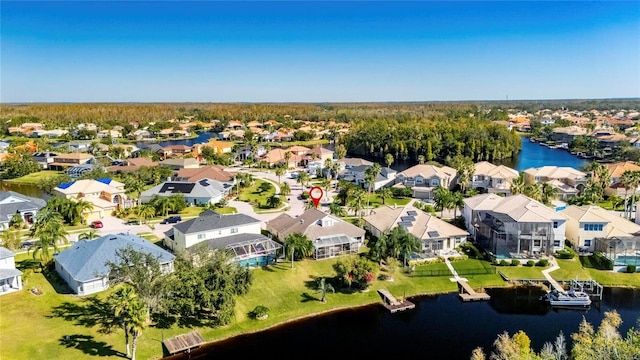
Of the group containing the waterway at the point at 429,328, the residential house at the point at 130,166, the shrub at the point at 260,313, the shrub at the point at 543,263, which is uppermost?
the residential house at the point at 130,166

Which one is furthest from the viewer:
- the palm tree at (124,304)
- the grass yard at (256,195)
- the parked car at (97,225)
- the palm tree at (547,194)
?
the grass yard at (256,195)

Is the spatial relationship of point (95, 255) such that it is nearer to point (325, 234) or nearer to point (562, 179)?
point (325, 234)

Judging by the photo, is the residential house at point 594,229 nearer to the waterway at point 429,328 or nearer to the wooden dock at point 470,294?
the waterway at point 429,328

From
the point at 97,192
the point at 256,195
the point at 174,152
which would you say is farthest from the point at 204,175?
the point at 174,152

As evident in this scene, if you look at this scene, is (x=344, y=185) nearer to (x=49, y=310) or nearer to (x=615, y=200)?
(x=615, y=200)

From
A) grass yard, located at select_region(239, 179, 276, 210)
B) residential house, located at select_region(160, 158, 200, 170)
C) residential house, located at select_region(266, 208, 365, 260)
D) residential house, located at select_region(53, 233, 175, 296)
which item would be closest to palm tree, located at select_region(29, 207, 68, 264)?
residential house, located at select_region(53, 233, 175, 296)

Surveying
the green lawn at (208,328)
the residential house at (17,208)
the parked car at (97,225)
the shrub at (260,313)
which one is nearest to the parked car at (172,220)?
the parked car at (97,225)

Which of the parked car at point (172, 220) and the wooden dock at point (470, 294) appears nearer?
the wooden dock at point (470, 294)
